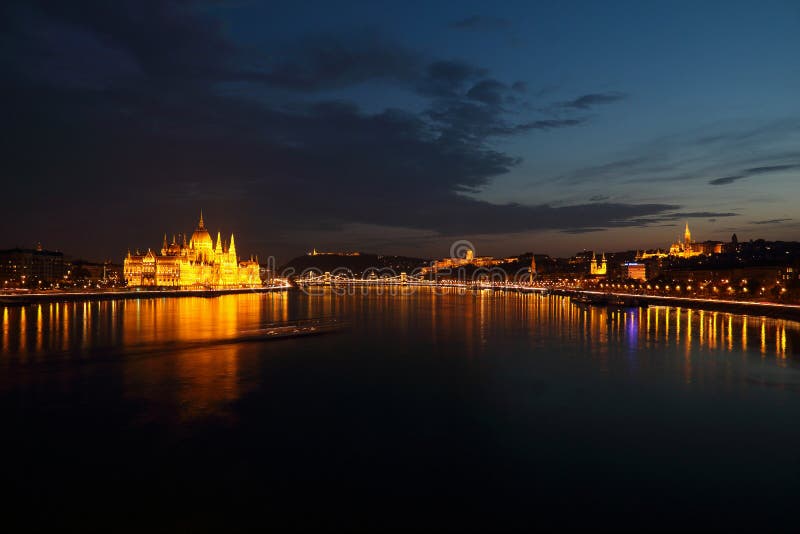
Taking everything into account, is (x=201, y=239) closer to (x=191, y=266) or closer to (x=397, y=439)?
(x=191, y=266)

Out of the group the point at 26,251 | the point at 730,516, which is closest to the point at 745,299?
the point at 730,516

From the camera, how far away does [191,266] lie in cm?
12356

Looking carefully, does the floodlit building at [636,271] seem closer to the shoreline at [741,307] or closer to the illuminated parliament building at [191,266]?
the shoreline at [741,307]

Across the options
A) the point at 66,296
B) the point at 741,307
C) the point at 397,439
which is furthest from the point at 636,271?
the point at 397,439

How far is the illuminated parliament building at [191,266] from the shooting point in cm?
11931

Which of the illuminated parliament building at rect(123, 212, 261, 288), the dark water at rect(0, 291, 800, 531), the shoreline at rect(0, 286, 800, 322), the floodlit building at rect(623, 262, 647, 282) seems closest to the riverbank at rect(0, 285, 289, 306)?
the shoreline at rect(0, 286, 800, 322)

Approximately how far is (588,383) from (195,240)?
128 metres

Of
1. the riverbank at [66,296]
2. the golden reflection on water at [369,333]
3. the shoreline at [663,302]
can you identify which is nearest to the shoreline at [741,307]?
the shoreline at [663,302]

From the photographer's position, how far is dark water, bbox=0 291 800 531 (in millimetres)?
10219

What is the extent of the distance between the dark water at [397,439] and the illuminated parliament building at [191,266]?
94.5m

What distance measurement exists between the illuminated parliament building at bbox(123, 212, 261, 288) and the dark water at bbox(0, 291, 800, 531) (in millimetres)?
94547

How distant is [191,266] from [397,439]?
11683 centimetres

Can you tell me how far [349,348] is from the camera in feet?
102

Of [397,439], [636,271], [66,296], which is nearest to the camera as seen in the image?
[397,439]
